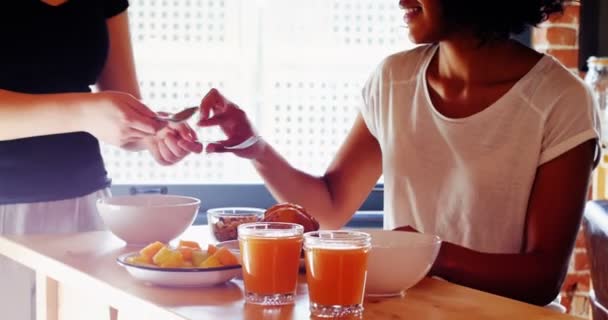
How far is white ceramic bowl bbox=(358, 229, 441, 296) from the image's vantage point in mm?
1188

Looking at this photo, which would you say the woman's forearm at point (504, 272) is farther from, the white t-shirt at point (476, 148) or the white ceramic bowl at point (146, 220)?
the white ceramic bowl at point (146, 220)

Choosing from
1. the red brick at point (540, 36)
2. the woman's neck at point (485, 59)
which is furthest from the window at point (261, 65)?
the woman's neck at point (485, 59)

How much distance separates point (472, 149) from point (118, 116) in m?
0.65

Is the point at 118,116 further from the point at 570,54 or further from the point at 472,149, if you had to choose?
the point at 570,54

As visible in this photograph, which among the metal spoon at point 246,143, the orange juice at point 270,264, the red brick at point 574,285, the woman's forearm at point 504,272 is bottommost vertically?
the red brick at point 574,285

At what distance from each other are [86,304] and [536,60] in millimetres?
917

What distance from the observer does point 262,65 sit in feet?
10.1

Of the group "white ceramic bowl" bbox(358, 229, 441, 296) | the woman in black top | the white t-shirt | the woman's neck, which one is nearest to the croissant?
"white ceramic bowl" bbox(358, 229, 441, 296)

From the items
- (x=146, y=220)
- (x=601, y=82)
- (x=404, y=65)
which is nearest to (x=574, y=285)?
(x=601, y=82)

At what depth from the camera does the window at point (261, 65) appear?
2.98 m

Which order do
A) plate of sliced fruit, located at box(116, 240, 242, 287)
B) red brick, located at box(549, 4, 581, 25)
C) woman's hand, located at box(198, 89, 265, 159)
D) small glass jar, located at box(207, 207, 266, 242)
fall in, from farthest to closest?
red brick, located at box(549, 4, 581, 25), woman's hand, located at box(198, 89, 265, 159), small glass jar, located at box(207, 207, 266, 242), plate of sliced fruit, located at box(116, 240, 242, 287)

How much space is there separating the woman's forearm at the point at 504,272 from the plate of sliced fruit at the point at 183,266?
35cm

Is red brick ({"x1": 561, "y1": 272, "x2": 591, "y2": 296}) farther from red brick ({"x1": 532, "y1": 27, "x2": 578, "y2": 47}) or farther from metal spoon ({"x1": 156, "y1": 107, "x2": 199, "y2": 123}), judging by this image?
metal spoon ({"x1": 156, "y1": 107, "x2": 199, "y2": 123})

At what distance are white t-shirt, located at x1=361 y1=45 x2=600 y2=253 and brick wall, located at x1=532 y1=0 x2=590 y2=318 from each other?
48.5 inches
